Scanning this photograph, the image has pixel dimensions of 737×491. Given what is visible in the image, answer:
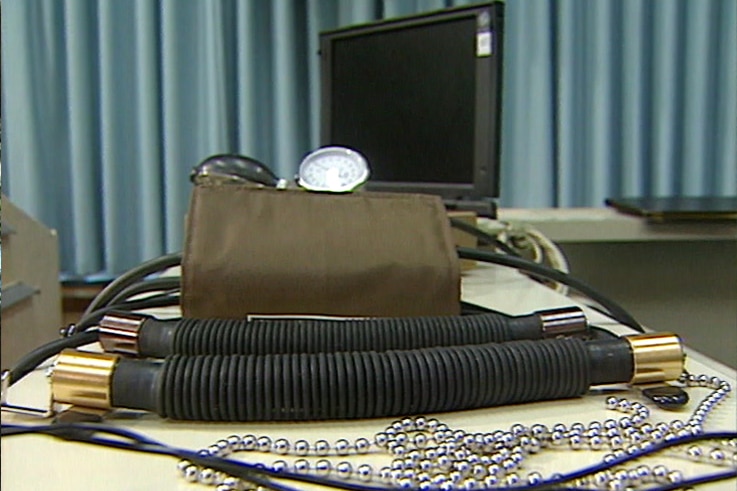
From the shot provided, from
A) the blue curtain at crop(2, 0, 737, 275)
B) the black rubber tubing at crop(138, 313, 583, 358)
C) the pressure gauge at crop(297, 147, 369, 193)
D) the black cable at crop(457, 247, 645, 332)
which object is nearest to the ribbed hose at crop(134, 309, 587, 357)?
the black rubber tubing at crop(138, 313, 583, 358)

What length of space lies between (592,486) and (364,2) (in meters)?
1.51

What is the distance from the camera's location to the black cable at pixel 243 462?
0.31 m

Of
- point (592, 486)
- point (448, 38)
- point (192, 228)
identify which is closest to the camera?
point (592, 486)

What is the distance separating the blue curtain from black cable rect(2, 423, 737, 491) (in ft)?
4.26

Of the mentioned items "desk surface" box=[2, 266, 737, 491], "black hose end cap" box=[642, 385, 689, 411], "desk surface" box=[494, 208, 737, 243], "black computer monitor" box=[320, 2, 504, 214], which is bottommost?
"desk surface" box=[2, 266, 737, 491]

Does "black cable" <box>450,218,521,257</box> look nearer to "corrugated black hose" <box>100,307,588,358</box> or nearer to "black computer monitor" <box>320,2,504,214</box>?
"black computer monitor" <box>320,2,504,214</box>

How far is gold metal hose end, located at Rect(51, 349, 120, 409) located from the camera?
37 cm

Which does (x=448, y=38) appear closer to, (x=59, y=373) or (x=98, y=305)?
(x=98, y=305)

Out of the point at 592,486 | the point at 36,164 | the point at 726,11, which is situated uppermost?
the point at 726,11

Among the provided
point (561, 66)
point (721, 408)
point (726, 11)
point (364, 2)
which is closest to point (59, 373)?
point (721, 408)

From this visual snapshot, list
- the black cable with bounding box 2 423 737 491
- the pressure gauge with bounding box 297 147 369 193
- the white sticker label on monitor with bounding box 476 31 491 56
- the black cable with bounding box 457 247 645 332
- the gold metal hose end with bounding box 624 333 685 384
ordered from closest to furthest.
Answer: the black cable with bounding box 2 423 737 491 < the gold metal hose end with bounding box 624 333 685 384 < the black cable with bounding box 457 247 645 332 < the pressure gauge with bounding box 297 147 369 193 < the white sticker label on monitor with bounding box 476 31 491 56

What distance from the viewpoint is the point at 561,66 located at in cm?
169

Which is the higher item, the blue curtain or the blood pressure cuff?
the blue curtain

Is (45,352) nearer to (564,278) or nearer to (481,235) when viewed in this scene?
(564,278)
